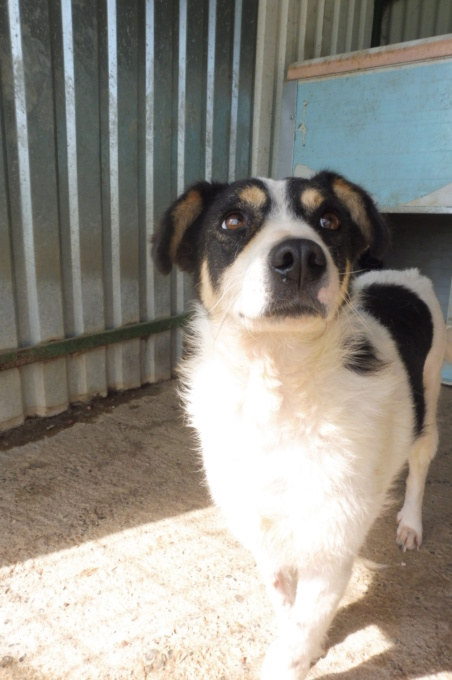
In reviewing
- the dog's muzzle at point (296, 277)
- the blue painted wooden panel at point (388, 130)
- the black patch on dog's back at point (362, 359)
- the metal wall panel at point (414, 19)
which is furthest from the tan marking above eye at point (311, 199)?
the metal wall panel at point (414, 19)

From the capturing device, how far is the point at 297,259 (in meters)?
1.31

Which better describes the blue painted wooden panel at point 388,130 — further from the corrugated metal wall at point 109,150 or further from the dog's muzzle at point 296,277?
the dog's muzzle at point 296,277

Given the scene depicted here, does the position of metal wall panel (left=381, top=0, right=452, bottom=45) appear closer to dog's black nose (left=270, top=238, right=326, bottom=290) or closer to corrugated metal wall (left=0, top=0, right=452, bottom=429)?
corrugated metal wall (left=0, top=0, right=452, bottom=429)

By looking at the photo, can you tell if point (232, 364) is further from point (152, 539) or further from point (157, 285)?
point (157, 285)

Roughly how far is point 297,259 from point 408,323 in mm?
1026

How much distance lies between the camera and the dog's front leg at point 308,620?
1437 millimetres

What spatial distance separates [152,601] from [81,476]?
100cm

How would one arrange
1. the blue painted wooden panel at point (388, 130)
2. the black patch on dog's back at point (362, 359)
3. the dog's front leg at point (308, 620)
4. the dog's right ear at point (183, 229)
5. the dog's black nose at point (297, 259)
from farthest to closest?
1. the blue painted wooden panel at point (388, 130)
2. the dog's right ear at point (183, 229)
3. the black patch on dog's back at point (362, 359)
4. the dog's front leg at point (308, 620)
5. the dog's black nose at point (297, 259)

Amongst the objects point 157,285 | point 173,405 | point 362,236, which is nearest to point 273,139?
point 157,285

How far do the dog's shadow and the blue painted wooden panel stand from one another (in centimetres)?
259

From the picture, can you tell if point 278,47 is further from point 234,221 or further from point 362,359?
point 362,359

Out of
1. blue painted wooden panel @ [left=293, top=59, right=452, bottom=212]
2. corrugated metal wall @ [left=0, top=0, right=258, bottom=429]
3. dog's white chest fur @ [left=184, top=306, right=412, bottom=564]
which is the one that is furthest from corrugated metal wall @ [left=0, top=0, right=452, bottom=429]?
dog's white chest fur @ [left=184, top=306, right=412, bottom=564]

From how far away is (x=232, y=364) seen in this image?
1.56 meters

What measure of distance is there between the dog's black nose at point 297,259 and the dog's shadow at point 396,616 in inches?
52.3
